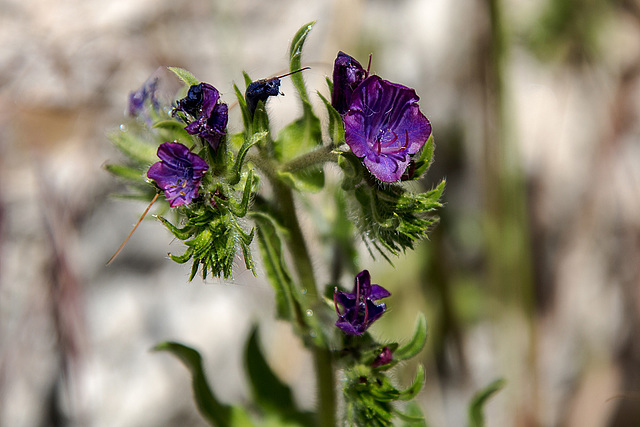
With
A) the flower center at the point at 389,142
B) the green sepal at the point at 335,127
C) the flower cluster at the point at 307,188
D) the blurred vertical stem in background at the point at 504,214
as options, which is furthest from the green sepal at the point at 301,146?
the blurred vertical stem in background at the point at 504,214

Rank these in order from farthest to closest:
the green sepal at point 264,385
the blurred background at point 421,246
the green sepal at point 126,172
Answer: the blurred background at point 421,246 < the green sepal at point 264,385 < the green sepal at point 126,172

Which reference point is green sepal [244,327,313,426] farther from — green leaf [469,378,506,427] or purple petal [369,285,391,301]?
purple petal [369,285,391,301]

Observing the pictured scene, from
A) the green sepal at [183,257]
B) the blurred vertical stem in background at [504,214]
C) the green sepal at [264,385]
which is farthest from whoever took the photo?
the blurred vertical stem in background at [504,214]

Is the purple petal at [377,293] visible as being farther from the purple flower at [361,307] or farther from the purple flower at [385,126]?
the purple flower at [385,126]

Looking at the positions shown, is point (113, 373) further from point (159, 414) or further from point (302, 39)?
point (302, 39)

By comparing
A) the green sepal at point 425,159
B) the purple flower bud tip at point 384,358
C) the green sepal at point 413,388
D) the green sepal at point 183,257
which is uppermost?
the green sepal at point 425,159

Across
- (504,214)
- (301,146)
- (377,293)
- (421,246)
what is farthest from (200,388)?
(504,214)
